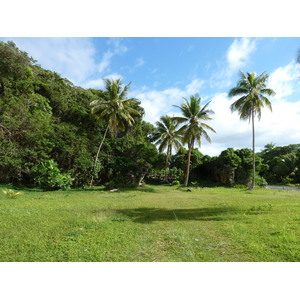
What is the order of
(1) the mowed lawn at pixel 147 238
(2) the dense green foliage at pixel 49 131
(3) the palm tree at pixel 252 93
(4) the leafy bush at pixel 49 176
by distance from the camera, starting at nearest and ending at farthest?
(1) the mowed lawn at pixel 147 238, (4) the leafy bush at pixel 49 176, (2) the dense green foliage at pixel 49 131, (3) the palm tree at pixel 252 93

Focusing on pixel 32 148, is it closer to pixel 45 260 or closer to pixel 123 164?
pixel 123 164

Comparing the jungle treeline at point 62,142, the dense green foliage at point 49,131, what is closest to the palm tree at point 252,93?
the jungle treeline at point 62,142

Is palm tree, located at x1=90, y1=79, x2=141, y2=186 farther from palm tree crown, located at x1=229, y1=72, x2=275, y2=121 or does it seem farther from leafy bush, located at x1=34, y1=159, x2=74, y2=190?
palm tree crown, located at x1=229, y1=72, x2=275, y2=121

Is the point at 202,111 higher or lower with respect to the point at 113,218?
higher

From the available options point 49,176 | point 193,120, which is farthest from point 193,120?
point 49,176

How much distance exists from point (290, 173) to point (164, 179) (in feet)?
71.3

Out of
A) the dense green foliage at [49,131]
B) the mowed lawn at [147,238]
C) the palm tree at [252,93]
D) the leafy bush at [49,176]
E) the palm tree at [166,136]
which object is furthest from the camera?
the palm tree at [166,136]

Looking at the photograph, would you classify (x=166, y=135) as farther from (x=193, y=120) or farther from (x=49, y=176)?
(x=49, y=176)

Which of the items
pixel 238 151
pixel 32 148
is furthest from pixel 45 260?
pixel 238 151

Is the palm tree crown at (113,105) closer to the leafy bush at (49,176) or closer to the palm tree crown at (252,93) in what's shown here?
the leafy bush at (49,176)

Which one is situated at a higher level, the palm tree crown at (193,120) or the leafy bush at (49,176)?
the palm tree crown at (193,120)

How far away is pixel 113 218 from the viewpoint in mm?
5664

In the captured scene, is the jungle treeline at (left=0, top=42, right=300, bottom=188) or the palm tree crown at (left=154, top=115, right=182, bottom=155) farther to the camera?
the palm tree crown at (left=154, top=115, right=182, bottom=155)

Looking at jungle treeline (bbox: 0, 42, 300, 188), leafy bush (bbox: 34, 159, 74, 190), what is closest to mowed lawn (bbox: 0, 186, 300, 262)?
leafy bush (bbox: 34, 159, 74, 190)
